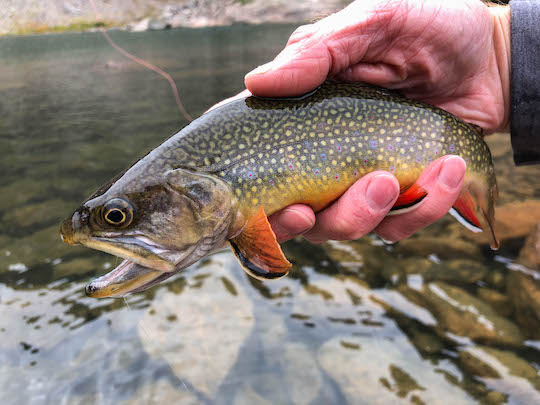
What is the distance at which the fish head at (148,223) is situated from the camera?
232 centimetres

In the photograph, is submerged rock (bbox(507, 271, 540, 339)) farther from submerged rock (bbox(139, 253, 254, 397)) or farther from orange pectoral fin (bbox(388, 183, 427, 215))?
submerged rock (bbox(139, 253, 254, 397))

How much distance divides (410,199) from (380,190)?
0.83 ft

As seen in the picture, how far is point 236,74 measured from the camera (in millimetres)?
25750

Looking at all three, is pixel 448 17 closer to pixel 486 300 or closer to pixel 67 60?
pixel 486 300

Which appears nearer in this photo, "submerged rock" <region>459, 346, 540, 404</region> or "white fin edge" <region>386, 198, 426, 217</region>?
"white fin edge" <region>386, 198, 426, 217</region>

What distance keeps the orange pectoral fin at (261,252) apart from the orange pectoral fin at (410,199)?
1.01 metres

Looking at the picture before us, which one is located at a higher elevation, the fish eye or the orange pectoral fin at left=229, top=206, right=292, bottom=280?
the fish eye

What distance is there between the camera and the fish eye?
2.30m

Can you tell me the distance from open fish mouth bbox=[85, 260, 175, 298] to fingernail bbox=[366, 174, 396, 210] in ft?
4.51

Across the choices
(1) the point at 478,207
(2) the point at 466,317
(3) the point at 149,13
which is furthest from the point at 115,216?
(3) the point at 149,13

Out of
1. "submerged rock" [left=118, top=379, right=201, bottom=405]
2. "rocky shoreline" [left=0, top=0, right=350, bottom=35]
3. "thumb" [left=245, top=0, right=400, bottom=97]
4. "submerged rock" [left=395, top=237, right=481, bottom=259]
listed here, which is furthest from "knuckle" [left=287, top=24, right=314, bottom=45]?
"rocky shoreline" [left=0, top=0, right=350, bottom=35]

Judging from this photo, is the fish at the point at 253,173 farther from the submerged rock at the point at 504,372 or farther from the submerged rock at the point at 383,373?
the submerged rock at the point at 504,372

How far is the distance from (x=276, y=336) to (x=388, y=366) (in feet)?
4.62

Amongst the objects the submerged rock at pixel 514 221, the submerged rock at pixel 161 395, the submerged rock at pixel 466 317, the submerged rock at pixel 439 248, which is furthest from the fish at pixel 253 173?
the submerged rock at pixel 514 221
